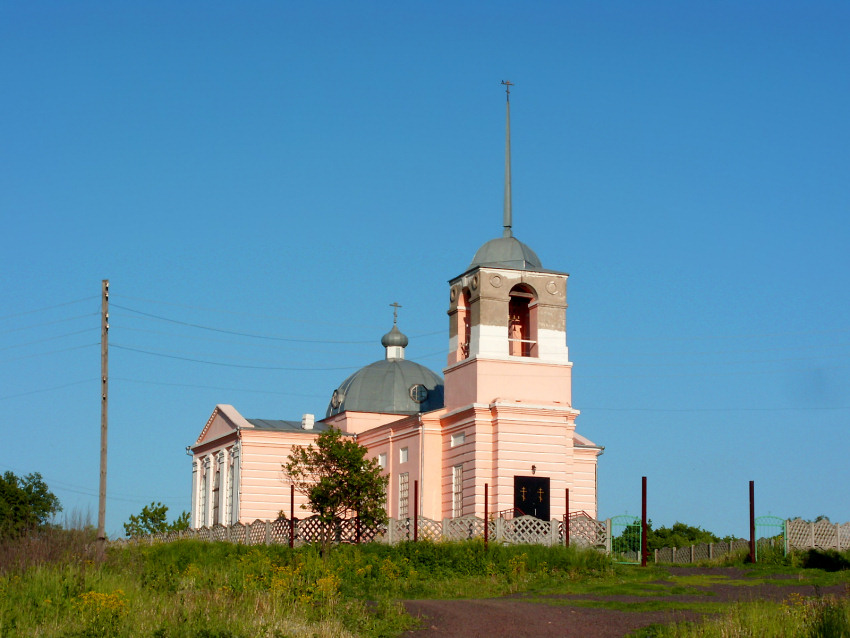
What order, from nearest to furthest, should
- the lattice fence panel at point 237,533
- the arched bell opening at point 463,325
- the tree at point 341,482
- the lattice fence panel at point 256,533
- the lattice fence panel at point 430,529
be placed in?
1. the lattice fence panel at point 430,529
2. the tree at point 341,482
3. the lattice fence panel at point 256,533
4. the lattice fence panel at point 237,533
5. the arched bell opening at point 463,325

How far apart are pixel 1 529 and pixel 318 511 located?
1203cm

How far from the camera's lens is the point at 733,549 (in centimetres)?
3441

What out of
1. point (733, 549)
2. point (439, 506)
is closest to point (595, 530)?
point (733, 549)

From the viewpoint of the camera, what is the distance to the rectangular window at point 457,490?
3747cm

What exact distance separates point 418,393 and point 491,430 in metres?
9.75

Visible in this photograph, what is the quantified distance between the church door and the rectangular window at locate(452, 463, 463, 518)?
218cm

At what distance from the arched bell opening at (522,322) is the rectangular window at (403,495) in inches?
214

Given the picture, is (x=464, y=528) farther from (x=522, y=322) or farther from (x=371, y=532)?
(x=522, y=322)

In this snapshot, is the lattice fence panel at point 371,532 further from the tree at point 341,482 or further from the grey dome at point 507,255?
the grey dome at point 507,255

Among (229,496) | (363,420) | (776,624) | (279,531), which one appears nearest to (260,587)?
(776,624)

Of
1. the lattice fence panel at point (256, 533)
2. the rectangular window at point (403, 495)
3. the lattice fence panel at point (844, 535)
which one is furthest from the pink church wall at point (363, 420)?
the lattice fence panel at point (844, 535)

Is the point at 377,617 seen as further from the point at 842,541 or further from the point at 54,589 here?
the point at 842,541

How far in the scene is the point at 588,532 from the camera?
3256 centimetres

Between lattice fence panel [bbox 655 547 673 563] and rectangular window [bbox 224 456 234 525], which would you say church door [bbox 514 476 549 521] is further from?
rectangular window [bbox 224 456 234 525]
